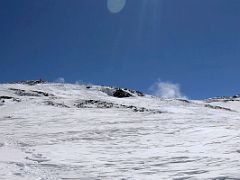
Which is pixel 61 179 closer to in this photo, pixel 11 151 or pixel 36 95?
pixel 11 151

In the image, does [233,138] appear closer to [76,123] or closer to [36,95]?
[76,123]

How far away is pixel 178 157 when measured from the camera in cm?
1286

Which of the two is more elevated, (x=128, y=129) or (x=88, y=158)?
(x=128, y=129)

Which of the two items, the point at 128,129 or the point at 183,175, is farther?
the point at 128,129

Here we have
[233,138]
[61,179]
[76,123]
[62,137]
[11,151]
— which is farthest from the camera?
[76,123]

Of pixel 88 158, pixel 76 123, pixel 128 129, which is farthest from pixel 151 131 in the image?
pixel 88 158

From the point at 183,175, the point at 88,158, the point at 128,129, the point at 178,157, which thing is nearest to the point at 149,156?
the point at 178,157

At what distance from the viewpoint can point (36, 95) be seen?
46344 mm

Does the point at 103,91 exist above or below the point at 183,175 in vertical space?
above

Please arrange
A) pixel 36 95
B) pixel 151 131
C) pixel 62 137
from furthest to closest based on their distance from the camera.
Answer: pixel 36 95 → pixel 151 131 → pixel 62 137

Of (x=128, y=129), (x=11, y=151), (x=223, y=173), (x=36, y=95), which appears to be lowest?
(x=223, y=173)

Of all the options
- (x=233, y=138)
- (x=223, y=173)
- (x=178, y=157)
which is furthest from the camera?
(x=233, y=138)

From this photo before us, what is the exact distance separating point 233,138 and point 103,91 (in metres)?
40.9

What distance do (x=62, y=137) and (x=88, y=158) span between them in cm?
630
